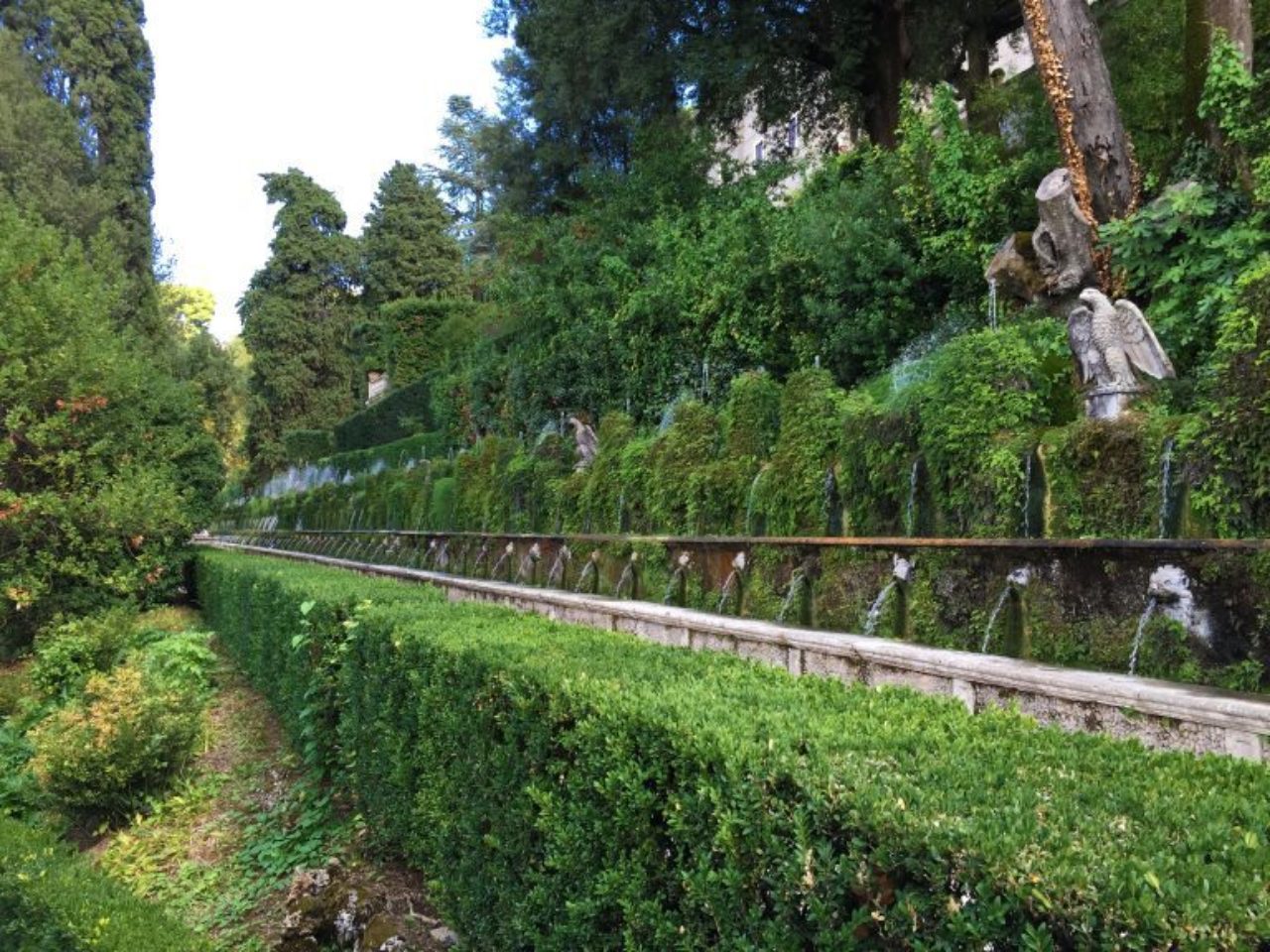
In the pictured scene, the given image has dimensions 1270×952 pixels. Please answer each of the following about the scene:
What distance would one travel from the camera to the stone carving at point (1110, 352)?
17.7 ft

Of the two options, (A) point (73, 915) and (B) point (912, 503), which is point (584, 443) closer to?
(B) point (912, 503)

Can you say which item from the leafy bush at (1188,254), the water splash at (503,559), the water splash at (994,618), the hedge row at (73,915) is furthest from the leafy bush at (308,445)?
the water splash at (994,618)

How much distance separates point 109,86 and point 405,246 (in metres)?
17.8

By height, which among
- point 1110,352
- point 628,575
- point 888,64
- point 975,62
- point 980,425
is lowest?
point 628,575

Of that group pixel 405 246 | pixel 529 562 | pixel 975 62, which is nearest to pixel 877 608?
pixel 529 562

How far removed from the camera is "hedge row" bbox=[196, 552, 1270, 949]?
136 cm

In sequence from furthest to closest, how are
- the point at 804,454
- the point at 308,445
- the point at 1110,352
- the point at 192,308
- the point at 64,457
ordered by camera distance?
the point at 192,308 → the point at 308,445 → the point at 64,457 → the point at 804,454 → the point at 1110,352

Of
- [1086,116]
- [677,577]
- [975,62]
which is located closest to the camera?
[677,577]

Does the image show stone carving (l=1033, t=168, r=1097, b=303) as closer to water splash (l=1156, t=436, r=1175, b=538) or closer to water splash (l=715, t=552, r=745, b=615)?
water splash (l=715, t=552, r=745, b=615)

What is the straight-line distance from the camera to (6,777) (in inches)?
315

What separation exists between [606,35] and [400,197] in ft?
111

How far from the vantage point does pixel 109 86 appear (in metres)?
29.7

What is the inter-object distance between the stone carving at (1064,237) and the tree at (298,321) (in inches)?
1559

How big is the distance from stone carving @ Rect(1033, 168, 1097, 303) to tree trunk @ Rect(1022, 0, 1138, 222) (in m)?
0.16
